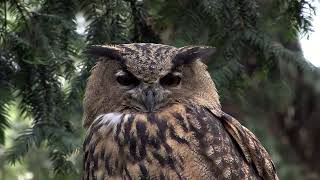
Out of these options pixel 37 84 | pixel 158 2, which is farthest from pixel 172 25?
pixel 37 84

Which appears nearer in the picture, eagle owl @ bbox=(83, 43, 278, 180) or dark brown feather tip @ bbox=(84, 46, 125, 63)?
eagle owl @ bbox=(83, 43, 278, 180)

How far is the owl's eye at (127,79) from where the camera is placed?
287 cm

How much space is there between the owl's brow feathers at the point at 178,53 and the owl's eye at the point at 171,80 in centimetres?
5

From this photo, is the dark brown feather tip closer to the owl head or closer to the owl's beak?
the owl head

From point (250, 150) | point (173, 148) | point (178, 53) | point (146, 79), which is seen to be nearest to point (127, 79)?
point (146, 79)

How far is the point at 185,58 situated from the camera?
114 inches

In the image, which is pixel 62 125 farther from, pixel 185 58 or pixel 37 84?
pixel 185 58

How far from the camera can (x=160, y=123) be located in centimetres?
275

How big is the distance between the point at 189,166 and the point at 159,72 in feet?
1.33

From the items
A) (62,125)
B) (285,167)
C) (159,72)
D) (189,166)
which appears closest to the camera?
(189,166)

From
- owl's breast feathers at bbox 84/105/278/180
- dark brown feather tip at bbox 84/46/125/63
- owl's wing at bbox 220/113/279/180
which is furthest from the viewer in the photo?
dark brown feather tip at bbox 84/46/125/63

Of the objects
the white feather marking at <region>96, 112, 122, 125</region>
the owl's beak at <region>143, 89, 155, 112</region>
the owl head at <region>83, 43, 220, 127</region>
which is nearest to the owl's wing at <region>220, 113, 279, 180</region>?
the owl head at <region>83, 43, 220, 127</region>

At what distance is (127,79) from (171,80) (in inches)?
6.9

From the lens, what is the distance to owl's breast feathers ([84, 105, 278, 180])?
2.61 meters
